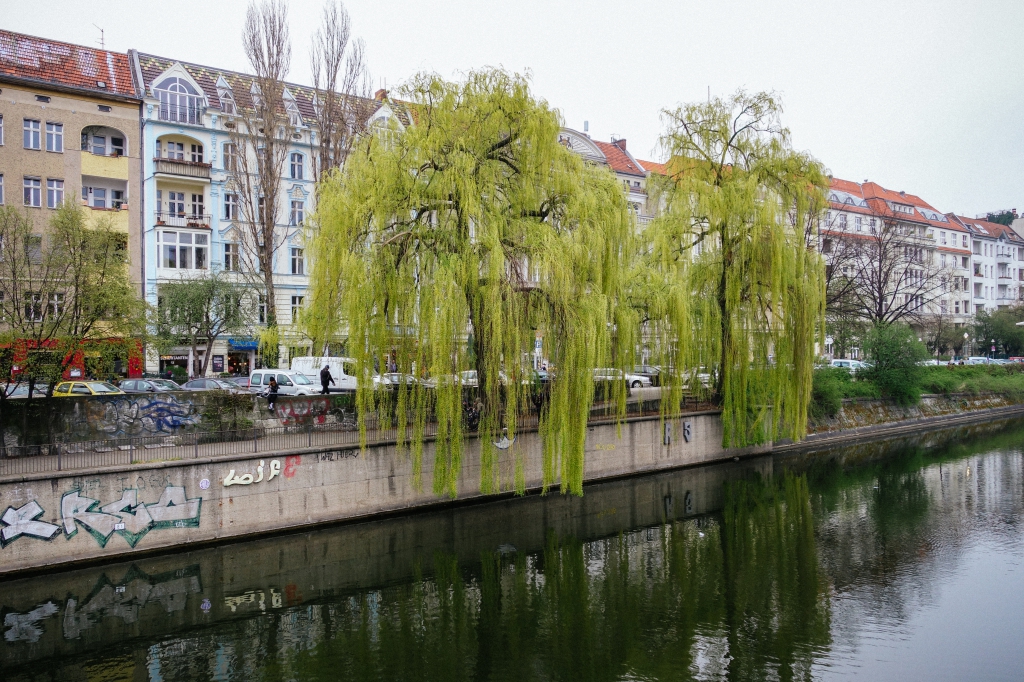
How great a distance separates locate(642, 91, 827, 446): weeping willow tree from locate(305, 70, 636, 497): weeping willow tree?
7.63 meters

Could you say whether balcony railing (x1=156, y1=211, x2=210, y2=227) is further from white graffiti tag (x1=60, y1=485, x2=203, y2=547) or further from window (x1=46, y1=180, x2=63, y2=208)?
white graffiti tag (x1=60, y1=485, x2=203, y2=547)

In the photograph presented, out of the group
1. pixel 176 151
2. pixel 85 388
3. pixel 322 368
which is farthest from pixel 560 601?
pixel 176 151

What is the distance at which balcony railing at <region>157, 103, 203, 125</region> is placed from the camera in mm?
39000

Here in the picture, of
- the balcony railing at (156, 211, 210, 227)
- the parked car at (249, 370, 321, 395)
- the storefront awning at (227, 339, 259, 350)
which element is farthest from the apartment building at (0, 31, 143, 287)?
the parked car at (249, 370, 321, 395)

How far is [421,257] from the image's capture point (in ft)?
64.6

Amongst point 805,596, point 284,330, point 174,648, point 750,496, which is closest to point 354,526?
point 284,330

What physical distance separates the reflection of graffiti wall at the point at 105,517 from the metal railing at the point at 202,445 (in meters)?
0.82

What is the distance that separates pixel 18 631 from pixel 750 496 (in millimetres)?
22206

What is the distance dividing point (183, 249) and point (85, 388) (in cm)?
1404

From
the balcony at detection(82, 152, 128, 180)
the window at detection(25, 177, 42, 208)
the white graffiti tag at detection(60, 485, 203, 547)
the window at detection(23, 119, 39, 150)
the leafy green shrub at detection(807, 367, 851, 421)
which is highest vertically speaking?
the window at detection(23, 119, 39, 150)

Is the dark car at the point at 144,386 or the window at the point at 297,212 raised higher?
the window at the point at 297,212

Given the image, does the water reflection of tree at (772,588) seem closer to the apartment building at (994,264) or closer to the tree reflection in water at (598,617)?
the tree reflection in water at (598,617)

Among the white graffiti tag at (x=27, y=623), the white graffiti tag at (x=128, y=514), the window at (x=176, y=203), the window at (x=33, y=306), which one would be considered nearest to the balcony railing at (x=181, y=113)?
→ the window at (x=176, y=203)

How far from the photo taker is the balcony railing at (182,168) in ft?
126
